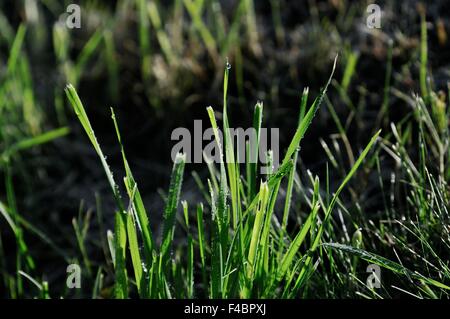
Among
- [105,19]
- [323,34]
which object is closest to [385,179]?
[323,34]
